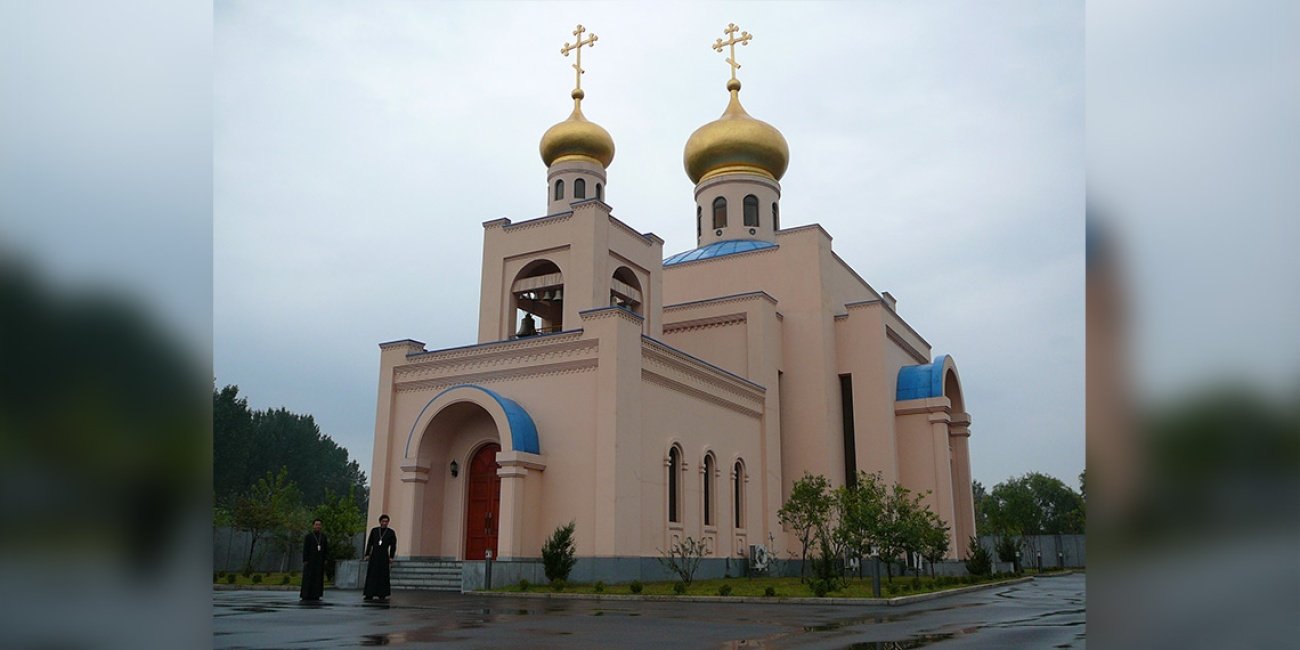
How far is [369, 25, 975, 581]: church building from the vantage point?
19828mm

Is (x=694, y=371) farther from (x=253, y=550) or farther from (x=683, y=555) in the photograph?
(x=253, y=550)

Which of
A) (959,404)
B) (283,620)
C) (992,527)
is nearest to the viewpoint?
(283,620)

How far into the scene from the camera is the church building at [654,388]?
65.1ft

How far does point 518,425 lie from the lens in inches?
776

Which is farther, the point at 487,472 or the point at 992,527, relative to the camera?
the point at 992,527

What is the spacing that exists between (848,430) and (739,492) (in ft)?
17.8

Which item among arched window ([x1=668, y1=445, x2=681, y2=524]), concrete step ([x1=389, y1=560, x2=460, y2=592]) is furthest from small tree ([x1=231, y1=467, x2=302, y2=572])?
arched window ([x1=668, y1=445, x2=681, y2=524])

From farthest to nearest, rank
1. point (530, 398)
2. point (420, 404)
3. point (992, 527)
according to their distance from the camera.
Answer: point (992, 527) < point (420, 404) < point (530, 398)

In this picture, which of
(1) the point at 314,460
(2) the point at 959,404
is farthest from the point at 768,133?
(1) the point at 314,460

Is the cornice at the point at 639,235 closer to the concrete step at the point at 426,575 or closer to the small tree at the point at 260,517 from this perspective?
the concrete step at the point at 426,575

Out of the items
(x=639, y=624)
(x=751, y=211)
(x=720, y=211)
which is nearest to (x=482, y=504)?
(x=639, y=624)
